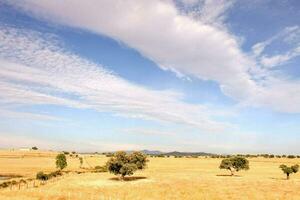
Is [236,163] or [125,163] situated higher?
[236,163]

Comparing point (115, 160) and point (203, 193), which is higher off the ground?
point (115, 160)

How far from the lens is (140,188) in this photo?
79.4m

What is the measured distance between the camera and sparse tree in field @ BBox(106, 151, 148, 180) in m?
Answer: 98.8

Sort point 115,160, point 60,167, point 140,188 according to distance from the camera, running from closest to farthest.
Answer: point 140,188 → point 115,160 → point 60,167

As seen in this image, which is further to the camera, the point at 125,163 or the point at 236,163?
the point at 236,163

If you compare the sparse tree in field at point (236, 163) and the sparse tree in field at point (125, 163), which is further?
the sparse tree in field at point (236, 163)

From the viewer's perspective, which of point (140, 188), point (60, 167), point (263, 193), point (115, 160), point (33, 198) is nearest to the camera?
point (33, 198)

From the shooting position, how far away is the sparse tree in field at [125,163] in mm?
98750

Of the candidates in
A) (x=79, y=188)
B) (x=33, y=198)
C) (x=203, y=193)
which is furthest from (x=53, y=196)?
(x=203, y=193)

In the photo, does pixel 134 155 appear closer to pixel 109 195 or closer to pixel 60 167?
pixel 109 195

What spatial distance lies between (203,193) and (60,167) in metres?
79.0

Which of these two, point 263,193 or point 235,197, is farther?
point 263,193

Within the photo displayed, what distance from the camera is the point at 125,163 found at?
331 feet

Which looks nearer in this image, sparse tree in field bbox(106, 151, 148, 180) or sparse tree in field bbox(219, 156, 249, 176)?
sparse tree in field bbox(106, 151, 148, 180)
